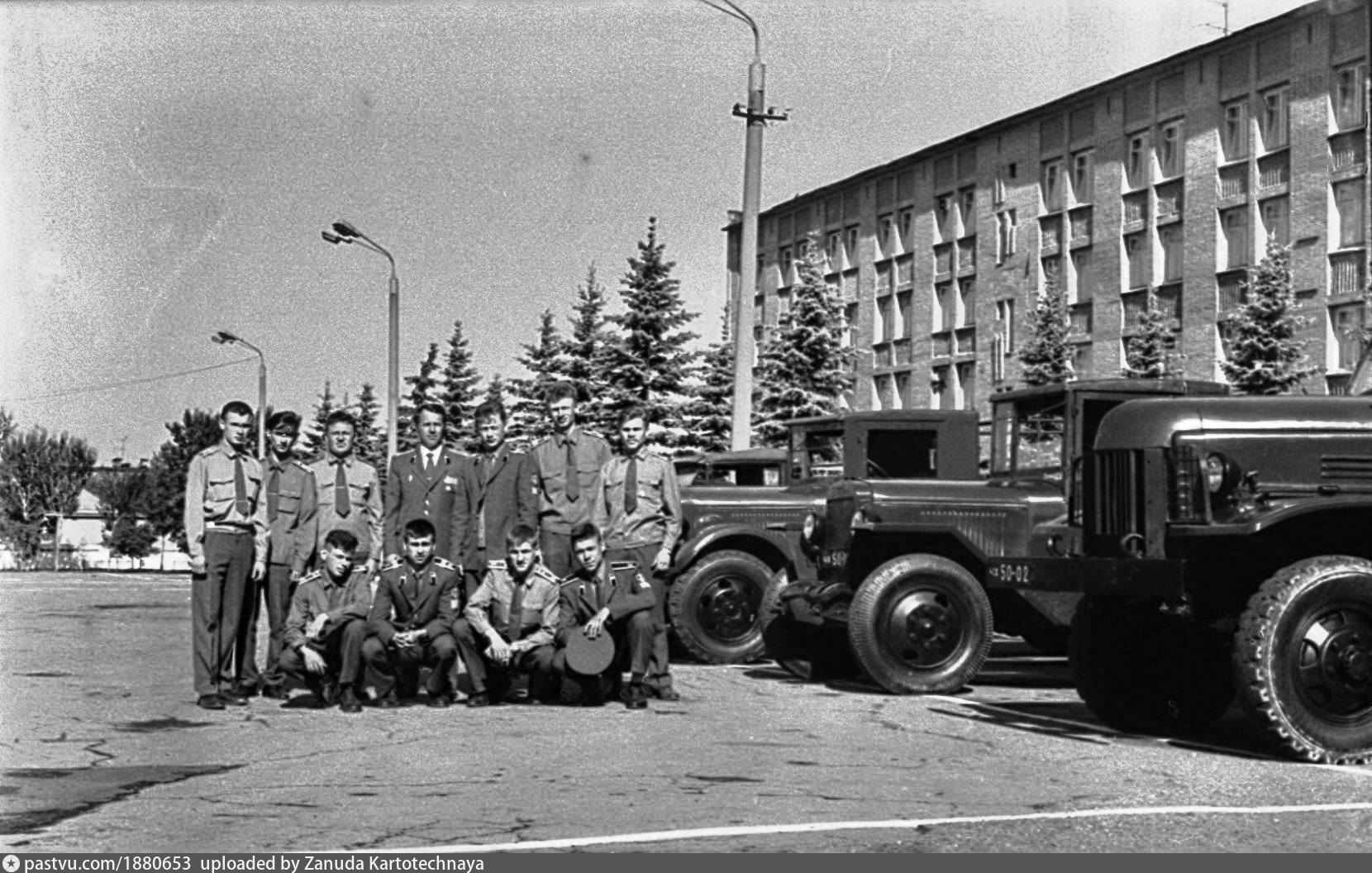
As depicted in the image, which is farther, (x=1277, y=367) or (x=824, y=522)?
(x=1277, y=367)

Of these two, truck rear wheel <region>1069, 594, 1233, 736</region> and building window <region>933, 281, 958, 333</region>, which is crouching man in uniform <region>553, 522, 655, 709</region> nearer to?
truck rear wheel <region>1069, 594, 1233, 736</region>

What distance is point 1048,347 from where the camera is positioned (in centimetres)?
4528

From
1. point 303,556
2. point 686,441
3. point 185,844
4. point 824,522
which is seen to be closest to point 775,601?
point 824,522

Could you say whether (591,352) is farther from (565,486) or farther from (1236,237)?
(565,486)

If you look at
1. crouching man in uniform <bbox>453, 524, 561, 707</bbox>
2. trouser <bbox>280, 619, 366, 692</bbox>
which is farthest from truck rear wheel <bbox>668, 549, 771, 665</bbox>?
trouser <bbox>280, 619, 366, 692</bbox>

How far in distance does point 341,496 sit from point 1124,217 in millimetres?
37619

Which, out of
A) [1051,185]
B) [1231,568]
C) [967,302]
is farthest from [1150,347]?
[1231,568]

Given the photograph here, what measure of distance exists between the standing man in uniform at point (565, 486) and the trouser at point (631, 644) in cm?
104

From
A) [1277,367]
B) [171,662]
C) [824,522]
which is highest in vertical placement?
[1277,367]

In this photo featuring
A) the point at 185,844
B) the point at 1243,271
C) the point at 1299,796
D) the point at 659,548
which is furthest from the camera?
the point at 1243,271

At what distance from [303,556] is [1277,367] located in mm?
27097

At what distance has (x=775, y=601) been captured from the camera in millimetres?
14242

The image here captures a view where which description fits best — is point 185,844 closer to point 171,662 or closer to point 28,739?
point 28,739

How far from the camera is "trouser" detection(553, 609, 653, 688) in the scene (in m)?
11.8
